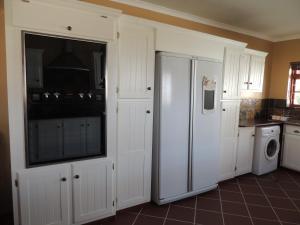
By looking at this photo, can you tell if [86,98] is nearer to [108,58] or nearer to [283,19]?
[108,58]

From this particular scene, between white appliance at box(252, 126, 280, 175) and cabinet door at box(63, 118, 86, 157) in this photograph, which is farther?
white appliance at box(252, 126, 280, 175)

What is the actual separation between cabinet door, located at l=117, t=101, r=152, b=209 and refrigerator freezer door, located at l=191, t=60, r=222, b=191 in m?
0.64

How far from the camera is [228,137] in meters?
3.29

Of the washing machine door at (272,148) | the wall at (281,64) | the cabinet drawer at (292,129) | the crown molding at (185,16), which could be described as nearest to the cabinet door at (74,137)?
the crown molding at (185,16)

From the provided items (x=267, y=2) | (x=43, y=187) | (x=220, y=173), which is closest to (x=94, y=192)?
(x=43, y=187)

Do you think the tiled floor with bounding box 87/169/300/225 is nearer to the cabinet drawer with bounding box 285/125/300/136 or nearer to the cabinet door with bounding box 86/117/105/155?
the cabinet door with bounding box 86/117/105/155

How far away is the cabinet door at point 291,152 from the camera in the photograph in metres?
3.78

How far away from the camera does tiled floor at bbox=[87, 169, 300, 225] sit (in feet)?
7.82

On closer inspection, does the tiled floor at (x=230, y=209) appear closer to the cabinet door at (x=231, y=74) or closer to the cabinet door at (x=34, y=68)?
the cabinet door at (x=231, y=74)

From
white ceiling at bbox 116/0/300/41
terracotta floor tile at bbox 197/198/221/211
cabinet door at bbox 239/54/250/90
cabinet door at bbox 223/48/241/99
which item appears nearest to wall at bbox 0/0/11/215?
white ceiling at bbox 116/0/300/41

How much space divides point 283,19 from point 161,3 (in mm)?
1968

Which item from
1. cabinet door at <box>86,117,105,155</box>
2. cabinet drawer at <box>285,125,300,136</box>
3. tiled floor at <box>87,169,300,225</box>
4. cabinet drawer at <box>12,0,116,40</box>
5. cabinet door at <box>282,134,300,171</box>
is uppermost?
cabinet drawer at <box>12,0,116,40</box>

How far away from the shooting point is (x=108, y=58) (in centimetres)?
208

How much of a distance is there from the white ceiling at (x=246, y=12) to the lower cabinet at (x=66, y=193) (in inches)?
83.7
